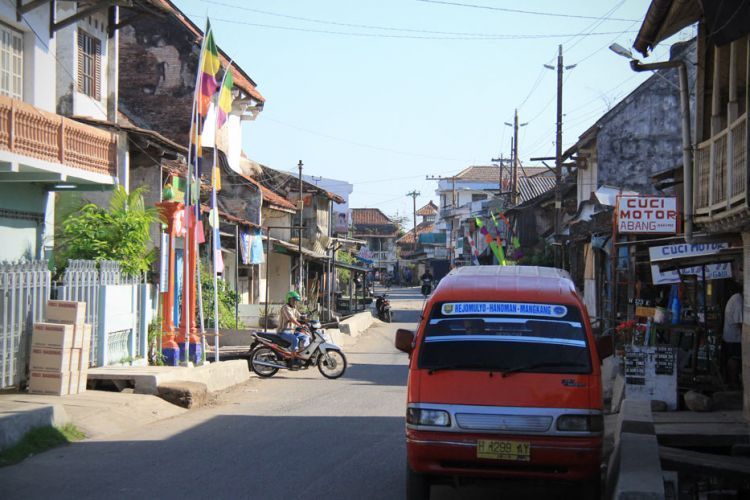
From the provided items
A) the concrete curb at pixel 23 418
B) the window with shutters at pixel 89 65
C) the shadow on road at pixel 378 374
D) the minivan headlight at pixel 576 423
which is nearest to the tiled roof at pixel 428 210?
the shadow on road at pixel 378 374

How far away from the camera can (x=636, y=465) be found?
747 cm

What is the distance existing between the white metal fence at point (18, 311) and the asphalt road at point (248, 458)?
233 centimetres

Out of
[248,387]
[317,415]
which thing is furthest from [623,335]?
[248,387]

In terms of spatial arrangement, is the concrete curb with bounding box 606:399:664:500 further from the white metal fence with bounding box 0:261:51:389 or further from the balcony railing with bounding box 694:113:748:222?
the white metal fence with bounding box 0:261:51:389

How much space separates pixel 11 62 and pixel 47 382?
6.53m

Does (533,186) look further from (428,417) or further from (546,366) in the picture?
(428,417)

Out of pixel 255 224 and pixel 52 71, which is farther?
pixel 255 224

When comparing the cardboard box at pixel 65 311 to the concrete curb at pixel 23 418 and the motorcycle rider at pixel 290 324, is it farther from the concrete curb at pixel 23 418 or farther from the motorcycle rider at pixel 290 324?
the motorcycle rider at pixel 290 324

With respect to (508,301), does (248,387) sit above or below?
below

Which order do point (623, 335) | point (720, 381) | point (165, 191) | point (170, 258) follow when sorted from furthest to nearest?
point (165, 191) < point (170, 258) < point (623, 335) < point (720, 381)

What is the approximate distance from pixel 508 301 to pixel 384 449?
3.64m

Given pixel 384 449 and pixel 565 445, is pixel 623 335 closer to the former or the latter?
pixel 384 449

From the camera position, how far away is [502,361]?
Answer: 25.8 ft

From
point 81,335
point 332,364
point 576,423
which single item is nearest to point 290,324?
point 332,364
